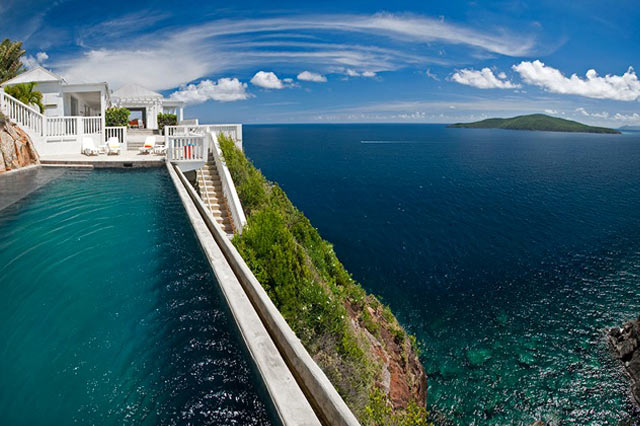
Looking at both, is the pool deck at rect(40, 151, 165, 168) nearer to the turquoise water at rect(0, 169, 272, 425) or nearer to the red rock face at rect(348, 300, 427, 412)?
the turquoise water at rect(0, 169, 272, 425)

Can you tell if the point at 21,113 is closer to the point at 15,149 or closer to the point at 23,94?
the point at 15,149

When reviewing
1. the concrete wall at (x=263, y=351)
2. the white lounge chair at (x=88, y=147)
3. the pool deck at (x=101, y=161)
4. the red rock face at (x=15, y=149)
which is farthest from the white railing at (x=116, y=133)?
the concrete wall at (x=263, y=351)

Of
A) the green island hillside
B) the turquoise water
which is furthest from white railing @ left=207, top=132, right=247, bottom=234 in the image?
the turquoise water

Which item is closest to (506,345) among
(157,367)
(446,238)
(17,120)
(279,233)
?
(279,233)

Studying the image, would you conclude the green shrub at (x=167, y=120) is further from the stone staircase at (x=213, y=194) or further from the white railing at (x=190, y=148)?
the stone staircase at (x=213, y=194)

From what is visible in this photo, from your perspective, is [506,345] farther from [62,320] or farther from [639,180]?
[639,180]

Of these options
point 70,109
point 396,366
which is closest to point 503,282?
point 396,366

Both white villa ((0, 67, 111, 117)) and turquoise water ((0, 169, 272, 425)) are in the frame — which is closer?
Answer: turquoise water ((0, 169, 272, 425))
